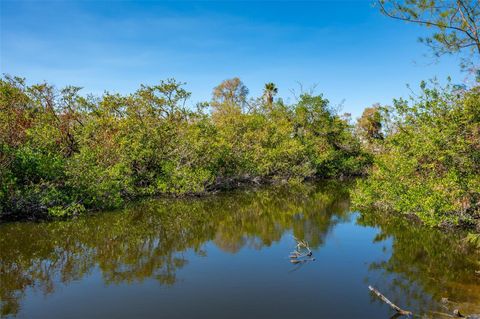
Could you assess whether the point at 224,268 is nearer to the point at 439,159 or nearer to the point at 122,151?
the point at 439,159

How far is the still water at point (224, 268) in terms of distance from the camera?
8.69 meters

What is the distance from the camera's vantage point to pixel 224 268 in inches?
455

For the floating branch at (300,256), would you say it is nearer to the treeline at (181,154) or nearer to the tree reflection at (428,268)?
the tree reflection at (428,268)

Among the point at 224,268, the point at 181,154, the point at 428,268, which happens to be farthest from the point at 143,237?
the point at 181,154

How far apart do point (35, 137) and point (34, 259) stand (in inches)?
391

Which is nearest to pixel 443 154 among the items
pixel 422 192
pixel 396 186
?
pixel 422 192

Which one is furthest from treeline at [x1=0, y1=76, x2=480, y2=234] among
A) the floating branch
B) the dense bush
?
the floating branch

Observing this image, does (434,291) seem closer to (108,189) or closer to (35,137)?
(108,189)

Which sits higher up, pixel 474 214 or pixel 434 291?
pixel 474 214

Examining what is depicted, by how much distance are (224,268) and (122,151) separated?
44.5ft

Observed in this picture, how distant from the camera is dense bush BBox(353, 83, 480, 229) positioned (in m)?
13.6

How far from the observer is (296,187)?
1315 inches

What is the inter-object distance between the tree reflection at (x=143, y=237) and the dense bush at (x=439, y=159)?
148 inches

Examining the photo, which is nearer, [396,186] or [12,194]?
[12,194]
